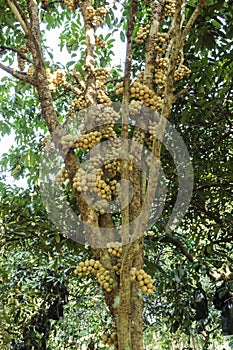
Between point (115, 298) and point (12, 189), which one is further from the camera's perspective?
point (12, 189)

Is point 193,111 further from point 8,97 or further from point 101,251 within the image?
point 8,97

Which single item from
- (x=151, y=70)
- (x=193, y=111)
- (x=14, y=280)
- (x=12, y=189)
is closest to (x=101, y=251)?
(x=151, y=70)

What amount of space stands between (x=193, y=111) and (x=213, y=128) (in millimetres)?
473

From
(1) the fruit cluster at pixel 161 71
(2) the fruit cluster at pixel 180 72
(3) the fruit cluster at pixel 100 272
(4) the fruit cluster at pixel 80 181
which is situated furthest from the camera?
(2) the fruit cluster at pixel 180 72

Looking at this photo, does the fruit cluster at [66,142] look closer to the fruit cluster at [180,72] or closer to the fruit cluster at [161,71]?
the fruit cluster at [161,71]

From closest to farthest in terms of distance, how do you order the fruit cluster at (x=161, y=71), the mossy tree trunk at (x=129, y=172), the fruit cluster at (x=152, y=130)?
the mossy tree trunk at (x=129, y=172) < the fruit cluster at (x=152, y=130) < the fruit cluster at (x=161, y=71)

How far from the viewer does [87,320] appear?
5.76 meters

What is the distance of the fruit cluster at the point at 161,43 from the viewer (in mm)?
1940

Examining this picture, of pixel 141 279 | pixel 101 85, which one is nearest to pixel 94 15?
pixel 101 85

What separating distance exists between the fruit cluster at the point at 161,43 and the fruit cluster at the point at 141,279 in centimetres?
111

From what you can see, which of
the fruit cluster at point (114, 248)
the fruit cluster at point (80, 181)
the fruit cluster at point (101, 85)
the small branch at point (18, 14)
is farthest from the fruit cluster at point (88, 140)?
the small branch at point (18, 14)

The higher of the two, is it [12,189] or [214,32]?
[214,32]

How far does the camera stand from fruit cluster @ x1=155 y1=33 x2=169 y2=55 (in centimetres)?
194

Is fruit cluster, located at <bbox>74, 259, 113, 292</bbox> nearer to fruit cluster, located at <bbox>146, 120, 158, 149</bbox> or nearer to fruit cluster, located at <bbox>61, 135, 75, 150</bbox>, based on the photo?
fruit cluster, located at <bbox>61, 135, 75, 150</bbox>
